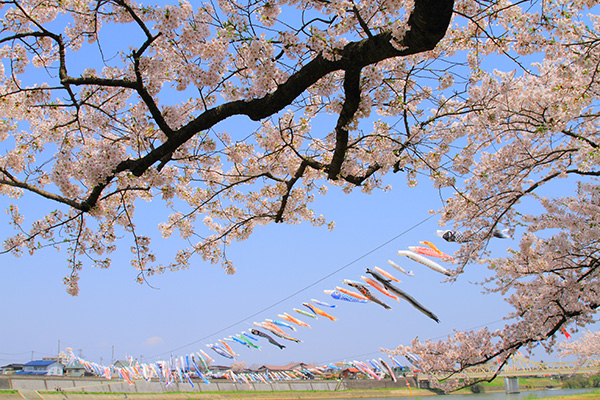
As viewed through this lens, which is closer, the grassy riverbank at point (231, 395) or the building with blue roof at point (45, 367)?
the grassy riverbank at point (231, 395)

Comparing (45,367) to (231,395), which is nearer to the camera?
(231,395)

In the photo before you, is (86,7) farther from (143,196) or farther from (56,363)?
(56,363)

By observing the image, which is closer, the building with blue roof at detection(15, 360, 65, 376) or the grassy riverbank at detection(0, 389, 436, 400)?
the grassy riverbank at detection(0, 389, 436, 400)

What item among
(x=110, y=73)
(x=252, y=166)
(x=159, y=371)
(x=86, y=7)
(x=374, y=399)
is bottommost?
(x=374, y=399)

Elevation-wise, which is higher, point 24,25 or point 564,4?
point 24,25

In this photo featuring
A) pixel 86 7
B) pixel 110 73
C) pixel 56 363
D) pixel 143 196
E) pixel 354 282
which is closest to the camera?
pixel 86 7

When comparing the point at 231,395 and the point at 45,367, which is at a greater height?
the point at 45,367

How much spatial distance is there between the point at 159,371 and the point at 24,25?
113 feet

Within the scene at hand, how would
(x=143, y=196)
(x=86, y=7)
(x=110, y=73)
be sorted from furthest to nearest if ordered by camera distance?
1. (x=143, y=196)
2. (x=110, y=73)
3. (x=86, y=7)

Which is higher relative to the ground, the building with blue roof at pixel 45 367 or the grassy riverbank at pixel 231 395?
the building with blue roof at pixel 45 367

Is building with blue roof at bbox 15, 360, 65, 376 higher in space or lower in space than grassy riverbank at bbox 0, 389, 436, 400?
higher

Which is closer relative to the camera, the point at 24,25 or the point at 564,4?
the point at 564,4

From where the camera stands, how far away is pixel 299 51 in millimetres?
3639

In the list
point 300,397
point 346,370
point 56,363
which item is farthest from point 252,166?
point 56,363
